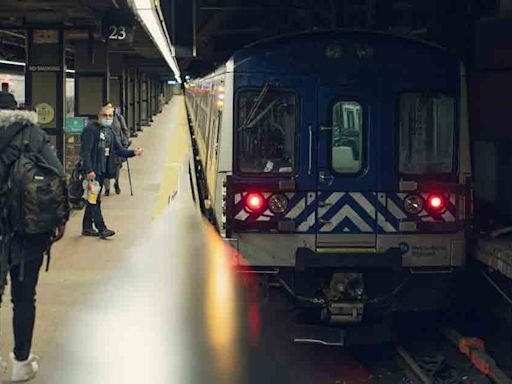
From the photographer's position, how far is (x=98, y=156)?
11.0 metres

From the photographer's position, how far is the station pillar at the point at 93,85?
1772 centimetres

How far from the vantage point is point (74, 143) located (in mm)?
15516

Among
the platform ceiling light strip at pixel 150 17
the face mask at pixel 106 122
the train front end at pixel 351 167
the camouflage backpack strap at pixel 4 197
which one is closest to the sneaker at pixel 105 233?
the face mask at pixel 106 122

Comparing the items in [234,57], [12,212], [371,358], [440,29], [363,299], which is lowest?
[371,358]

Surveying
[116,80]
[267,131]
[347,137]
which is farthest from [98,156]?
[116,80]

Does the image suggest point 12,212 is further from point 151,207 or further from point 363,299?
point 151,207

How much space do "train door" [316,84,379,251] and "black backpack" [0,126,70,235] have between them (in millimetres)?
2403

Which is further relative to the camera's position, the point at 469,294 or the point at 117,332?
the point at 469,294

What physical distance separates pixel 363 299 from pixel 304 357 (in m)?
0.64

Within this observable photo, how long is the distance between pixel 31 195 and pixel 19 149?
315 mm

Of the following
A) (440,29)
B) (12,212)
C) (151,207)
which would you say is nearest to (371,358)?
(12,212)

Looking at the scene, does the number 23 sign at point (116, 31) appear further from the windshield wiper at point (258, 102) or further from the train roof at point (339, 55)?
the windshield wiper at point (258, 102)

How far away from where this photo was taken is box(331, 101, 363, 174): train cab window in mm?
7102

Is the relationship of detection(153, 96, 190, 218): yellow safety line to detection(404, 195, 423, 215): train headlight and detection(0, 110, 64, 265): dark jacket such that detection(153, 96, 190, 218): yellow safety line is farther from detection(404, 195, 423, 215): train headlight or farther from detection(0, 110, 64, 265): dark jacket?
detection(0, 110, 64, 265): dark jacket
